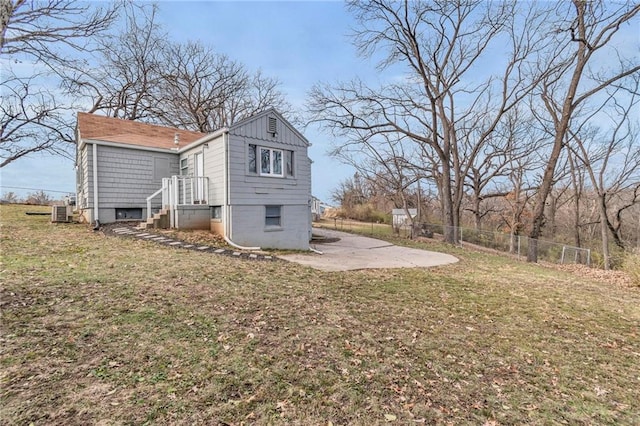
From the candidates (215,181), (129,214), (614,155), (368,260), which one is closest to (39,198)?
(129,214)

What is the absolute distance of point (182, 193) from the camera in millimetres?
11031

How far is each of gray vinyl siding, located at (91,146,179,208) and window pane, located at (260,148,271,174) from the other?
453 centimetres

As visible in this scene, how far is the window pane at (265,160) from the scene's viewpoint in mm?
10393

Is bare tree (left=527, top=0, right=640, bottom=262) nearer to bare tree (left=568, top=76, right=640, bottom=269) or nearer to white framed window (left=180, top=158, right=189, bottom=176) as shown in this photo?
bare tree (left=568, top=76, right=640, bottom=269)

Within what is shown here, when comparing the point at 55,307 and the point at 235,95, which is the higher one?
the point at 235,95

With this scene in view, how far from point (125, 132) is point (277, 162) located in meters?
7.21

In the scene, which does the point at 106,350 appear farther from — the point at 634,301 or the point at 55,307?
the point at 634,301

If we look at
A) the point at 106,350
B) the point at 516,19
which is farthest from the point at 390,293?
the point at 516,19

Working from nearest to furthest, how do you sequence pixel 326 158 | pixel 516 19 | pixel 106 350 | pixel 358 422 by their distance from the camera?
pixel 358 422
pixel 106 350
pixel 516 19
pixel 326 158

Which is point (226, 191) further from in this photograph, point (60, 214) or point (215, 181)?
point (60, 214)

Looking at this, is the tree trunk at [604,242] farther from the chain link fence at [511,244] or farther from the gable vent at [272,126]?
the gable vent at [272,126]

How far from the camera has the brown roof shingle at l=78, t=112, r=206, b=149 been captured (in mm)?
11414

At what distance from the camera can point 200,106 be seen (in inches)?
932

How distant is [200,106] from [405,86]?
1543 cm
